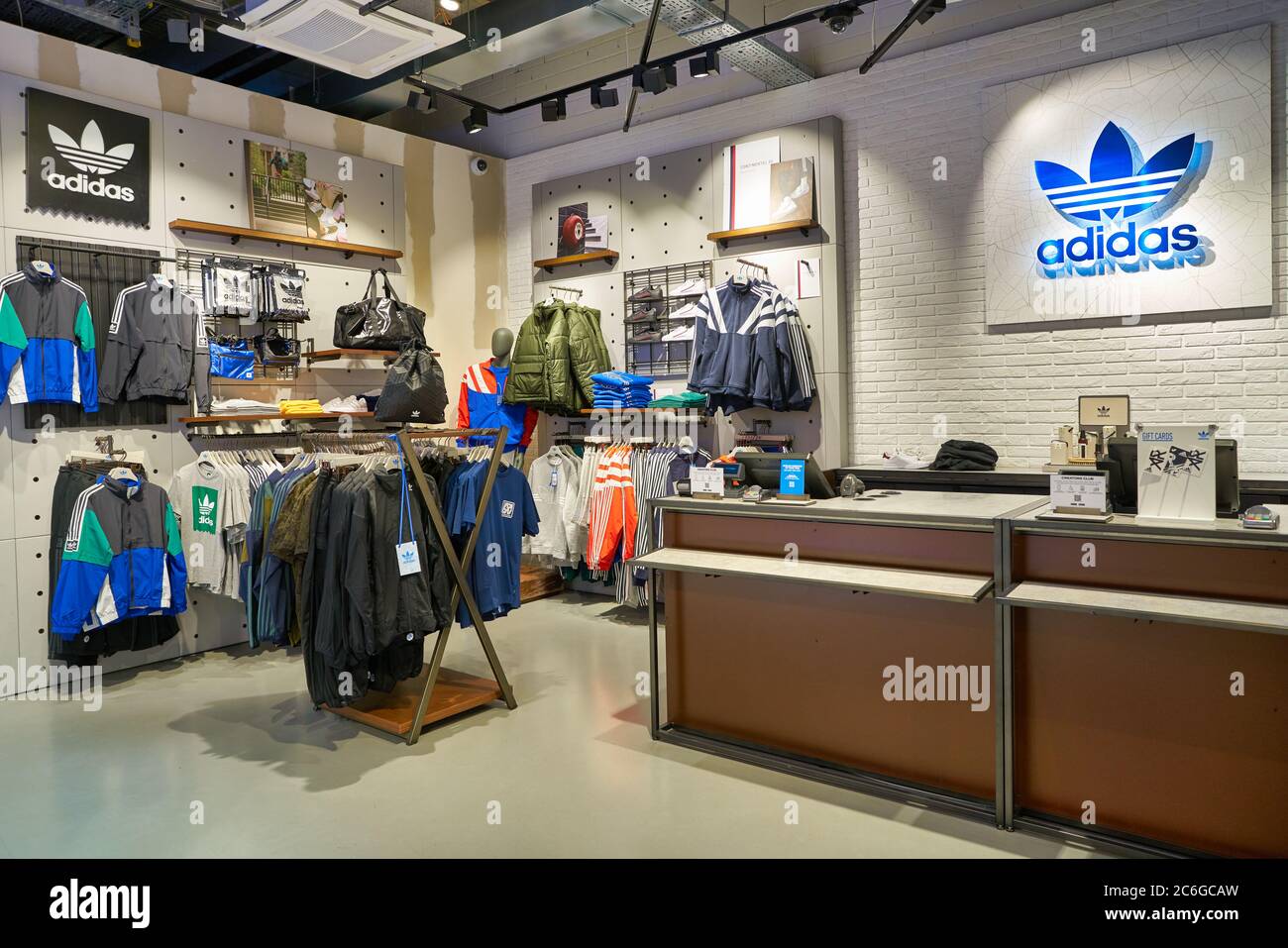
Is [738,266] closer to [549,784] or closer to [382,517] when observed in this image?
[382,517]

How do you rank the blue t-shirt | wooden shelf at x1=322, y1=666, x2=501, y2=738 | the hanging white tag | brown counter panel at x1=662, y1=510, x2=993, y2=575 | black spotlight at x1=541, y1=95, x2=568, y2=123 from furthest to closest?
black spotlight at x1=541, y1=95, x2=568, y2=123 → the blue t-shirt → wooden shelf at x1=322, y1=666, x2=501, y2=738 → the hanging white tag → brown counter panel at x1=662, y1=510, x2=993, y2=575

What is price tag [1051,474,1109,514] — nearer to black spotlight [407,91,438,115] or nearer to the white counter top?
the white counter top

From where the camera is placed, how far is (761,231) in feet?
19.7

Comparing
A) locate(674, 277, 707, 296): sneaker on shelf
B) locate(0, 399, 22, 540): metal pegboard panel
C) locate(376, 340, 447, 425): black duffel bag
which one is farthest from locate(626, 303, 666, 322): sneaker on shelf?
locate(0, 399, 22, 540): metal pegboard panel

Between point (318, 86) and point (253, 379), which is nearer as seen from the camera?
point (253, 379)

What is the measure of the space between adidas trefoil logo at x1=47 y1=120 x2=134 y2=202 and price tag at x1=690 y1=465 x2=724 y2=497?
3779 mm

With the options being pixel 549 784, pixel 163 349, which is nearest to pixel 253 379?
pixel 163 349

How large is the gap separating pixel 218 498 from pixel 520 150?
4.06 m

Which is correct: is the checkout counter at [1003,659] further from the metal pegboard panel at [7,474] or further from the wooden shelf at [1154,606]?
the metal pegboard panel at [7,474]

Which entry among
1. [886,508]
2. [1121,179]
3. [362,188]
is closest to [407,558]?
[886,508]

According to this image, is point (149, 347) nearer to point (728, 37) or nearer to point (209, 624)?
point (209, 624)

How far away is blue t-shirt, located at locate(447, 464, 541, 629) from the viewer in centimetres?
420

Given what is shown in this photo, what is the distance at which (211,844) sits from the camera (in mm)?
3045
